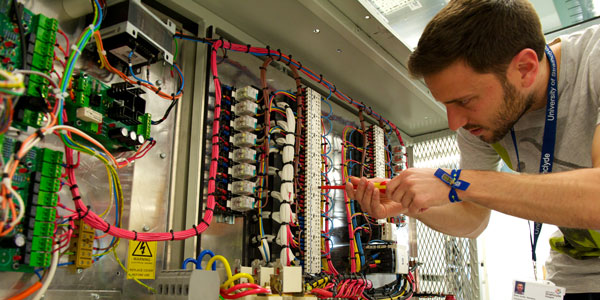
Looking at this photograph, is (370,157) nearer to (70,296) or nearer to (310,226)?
(310,226)

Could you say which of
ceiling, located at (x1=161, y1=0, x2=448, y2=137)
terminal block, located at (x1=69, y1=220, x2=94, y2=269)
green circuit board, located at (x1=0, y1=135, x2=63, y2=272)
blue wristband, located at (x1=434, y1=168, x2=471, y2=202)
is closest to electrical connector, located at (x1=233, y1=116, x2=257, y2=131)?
ceiling, located at (x1=161, y1=0, x2=448, y2=137)

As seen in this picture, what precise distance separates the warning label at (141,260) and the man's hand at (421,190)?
1.20 metres

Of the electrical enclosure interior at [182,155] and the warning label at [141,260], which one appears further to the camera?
the warning label at [141,260]

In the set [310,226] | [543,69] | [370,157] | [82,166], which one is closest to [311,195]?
[310,226]

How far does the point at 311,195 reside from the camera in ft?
8.39

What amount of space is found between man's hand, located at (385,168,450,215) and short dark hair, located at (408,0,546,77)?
0.38 meters

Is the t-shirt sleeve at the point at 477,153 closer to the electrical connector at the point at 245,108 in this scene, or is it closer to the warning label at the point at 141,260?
the electrical connector at the point at 245,108

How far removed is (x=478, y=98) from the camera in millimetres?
1310

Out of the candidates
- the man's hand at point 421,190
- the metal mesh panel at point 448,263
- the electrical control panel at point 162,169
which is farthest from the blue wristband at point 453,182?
the metal mesh panel at point 448,263

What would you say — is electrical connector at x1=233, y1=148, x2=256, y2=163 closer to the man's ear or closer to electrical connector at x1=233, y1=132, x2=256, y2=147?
electrical connector at x1=233, y1=132, x2=256, y2=147

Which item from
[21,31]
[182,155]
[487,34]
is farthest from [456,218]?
[21,31]

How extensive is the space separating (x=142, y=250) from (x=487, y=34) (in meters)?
1.58

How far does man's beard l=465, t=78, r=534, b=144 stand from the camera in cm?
131

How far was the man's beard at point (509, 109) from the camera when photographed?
1.31 m
